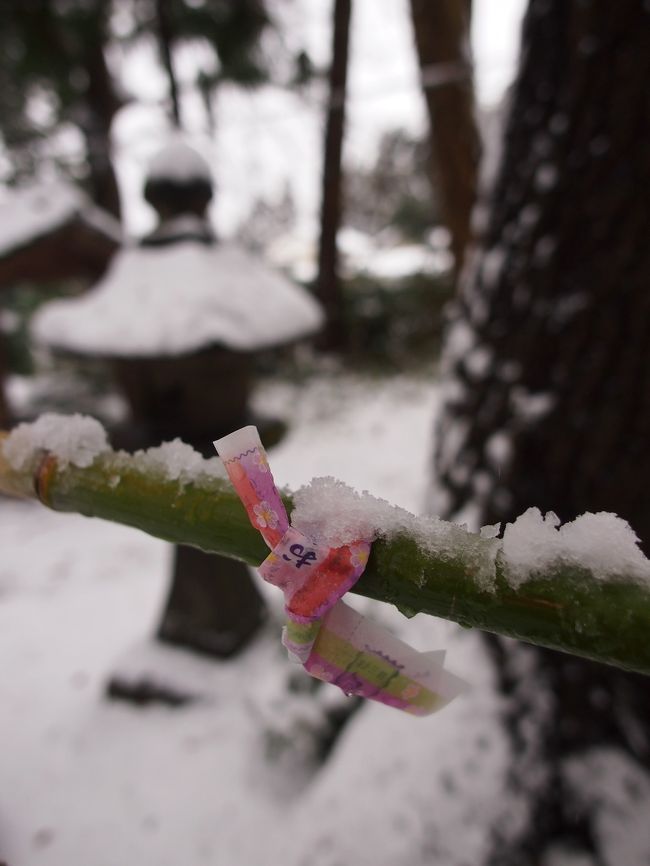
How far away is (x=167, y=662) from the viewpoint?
2.43 m

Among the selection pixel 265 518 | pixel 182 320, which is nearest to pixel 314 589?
pixel 265 518

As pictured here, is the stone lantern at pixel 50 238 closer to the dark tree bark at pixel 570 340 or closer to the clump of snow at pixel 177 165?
the clump of snow at pixel 177 165

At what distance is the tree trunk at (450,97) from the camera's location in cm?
376

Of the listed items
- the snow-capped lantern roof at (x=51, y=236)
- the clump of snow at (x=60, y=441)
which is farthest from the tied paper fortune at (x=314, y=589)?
the snow-capped lantern roof at (x=51, y=236)

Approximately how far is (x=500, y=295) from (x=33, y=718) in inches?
100

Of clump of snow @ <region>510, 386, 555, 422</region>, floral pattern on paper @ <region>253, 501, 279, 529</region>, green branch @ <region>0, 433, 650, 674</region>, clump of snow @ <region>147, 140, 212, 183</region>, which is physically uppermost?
clump of snow @ <region>147, 140, 212, 183</region>

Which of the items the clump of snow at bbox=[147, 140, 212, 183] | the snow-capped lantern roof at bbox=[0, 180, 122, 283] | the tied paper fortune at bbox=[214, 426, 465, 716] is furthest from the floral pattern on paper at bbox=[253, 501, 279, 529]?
the snow-capped lantern roof at bbox=[0, 180, 122, 283]

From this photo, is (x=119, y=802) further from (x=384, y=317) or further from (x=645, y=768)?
(x=384, y=317)

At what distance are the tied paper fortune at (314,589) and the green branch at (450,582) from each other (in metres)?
0.03

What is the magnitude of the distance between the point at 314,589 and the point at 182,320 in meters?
1.56

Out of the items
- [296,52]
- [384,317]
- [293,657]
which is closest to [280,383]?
[384,317]

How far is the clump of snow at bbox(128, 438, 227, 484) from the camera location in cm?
50

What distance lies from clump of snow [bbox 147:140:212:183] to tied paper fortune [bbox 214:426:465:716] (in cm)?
195

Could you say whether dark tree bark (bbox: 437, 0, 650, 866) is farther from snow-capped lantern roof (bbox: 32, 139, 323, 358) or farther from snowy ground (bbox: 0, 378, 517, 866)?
snow-capped lantern roof (bbox: 32, 139, 323, 358)
